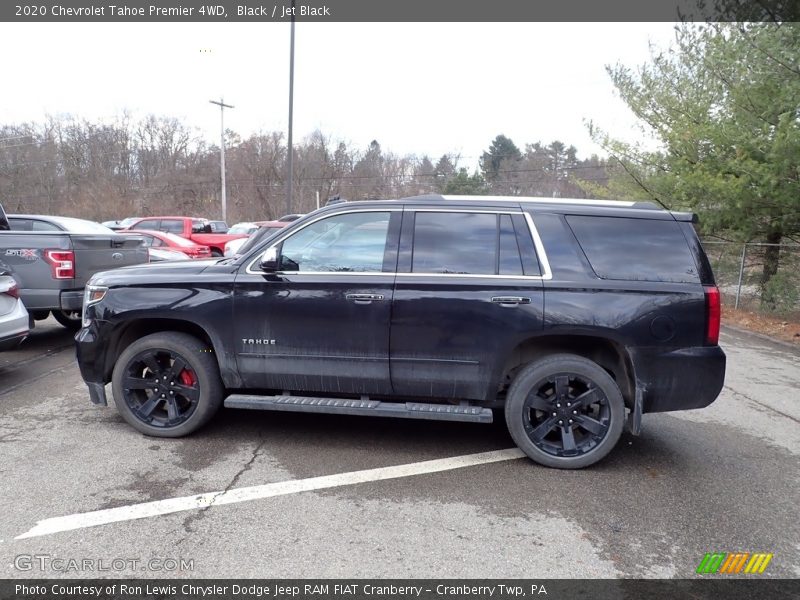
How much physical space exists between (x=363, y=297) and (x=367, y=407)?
81 centimetres

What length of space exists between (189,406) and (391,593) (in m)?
2.57

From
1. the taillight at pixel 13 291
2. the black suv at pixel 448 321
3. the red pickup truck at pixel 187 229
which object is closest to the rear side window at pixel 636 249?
the black suv at pixel 448 321

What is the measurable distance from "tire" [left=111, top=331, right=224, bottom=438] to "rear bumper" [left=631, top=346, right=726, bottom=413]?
3221 mm

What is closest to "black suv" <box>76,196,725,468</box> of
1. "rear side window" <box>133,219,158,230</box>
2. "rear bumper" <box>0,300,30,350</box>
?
"rear bumper" <box>0,300,30,350</box>

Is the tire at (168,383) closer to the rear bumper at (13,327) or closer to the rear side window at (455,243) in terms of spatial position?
the rear side window at (455,243)

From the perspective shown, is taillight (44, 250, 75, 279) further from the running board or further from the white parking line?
the white parking line

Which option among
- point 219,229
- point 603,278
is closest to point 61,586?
point 603,278

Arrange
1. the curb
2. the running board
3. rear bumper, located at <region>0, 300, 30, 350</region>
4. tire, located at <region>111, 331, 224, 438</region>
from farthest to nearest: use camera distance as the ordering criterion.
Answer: the curb
rear bumper, located at <region>0, 300, 30, 350</region>
tire, located at <region>111, 331, 224, 438</region>
the running board

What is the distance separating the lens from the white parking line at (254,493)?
10.2 feet

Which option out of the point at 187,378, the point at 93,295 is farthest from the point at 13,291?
the point at 187,378

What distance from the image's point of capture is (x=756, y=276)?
1282 centimetres

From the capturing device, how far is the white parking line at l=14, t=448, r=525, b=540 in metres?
3.12

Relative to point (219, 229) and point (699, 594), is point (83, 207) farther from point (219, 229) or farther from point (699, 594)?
point (699, 594)

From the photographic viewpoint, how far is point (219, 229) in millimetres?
25906
